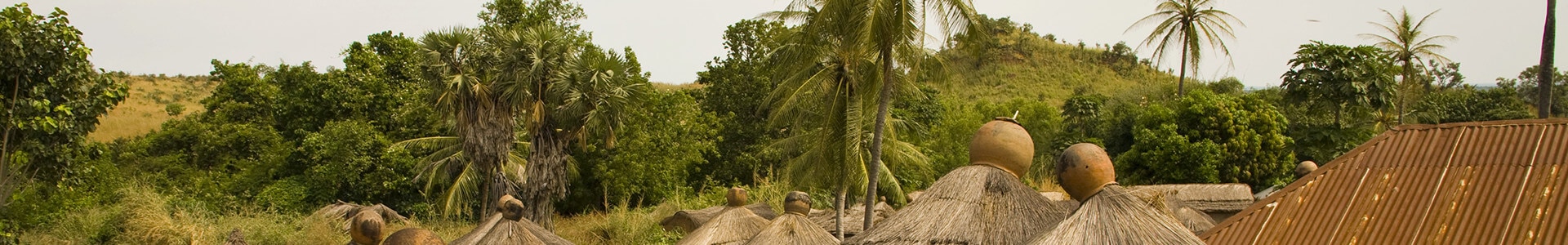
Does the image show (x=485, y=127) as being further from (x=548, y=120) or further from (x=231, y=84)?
(x=231, y=84)

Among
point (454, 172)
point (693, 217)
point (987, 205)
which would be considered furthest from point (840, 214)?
point (454, 172)

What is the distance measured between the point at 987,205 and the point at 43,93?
9821 mm

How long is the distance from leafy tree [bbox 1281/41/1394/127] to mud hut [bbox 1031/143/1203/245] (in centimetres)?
1790

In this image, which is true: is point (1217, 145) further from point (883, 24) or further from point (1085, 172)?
point (1085, 172)

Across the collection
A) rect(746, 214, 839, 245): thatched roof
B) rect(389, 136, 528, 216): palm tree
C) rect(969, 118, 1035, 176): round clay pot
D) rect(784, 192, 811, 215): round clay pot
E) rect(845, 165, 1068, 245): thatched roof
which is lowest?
rect(389, 136, 528, 216): palm tree

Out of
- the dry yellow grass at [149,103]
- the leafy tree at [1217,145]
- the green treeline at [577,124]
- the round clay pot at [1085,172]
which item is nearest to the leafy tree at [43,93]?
the green treeline at [577,124]

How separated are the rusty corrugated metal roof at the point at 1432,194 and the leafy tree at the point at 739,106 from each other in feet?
54.4

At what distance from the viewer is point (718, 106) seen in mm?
27312

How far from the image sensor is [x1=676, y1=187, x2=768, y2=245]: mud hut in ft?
39.9

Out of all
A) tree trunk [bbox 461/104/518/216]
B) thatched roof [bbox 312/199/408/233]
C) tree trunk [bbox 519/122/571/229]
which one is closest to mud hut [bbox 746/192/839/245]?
tree trunk [bbox 519/122/571/229]

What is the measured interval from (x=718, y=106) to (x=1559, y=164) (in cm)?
1990

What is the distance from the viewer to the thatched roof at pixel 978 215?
290 inches

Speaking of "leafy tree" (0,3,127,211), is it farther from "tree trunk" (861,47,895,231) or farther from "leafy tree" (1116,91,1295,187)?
"leafy tree" (1116,91,1295,187)

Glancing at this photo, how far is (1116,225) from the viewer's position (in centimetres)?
605
